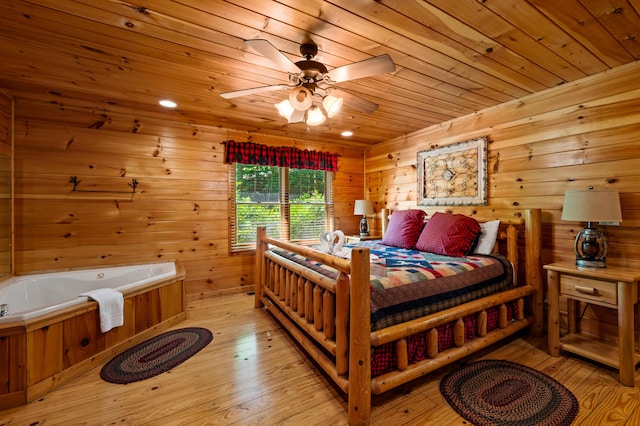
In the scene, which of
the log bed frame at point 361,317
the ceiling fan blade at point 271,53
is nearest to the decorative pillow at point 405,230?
the log bed frame at point 361,317

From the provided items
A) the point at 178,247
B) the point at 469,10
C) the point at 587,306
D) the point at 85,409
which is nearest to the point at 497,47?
the point at 469,10

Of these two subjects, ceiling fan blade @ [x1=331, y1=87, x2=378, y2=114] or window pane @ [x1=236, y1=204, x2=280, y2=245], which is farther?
window pane @ [x1=236, y1=204, x2=280, y2=245]

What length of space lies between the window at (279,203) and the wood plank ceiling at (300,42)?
1.32m

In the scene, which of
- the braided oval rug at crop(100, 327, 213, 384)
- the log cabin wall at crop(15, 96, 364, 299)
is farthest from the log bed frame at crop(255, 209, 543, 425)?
the log cabin wall at crop(15, 96, 364, 299)

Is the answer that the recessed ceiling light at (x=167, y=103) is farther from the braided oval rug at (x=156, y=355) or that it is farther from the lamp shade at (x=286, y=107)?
the braided oval rug at (x=156, y=355)

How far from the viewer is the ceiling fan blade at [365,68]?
1.59 metres

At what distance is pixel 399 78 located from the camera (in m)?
2.41

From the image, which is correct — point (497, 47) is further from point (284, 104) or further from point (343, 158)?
point (343, 158)

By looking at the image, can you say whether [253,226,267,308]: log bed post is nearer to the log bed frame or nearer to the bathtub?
the log bed frame

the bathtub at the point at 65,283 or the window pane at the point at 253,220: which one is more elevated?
the window pane at the point at 253,220

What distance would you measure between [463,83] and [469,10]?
1.01m

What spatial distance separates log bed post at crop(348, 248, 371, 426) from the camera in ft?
4.83

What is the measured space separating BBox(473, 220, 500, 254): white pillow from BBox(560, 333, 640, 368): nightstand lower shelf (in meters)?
0.90

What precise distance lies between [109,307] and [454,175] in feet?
12.5
